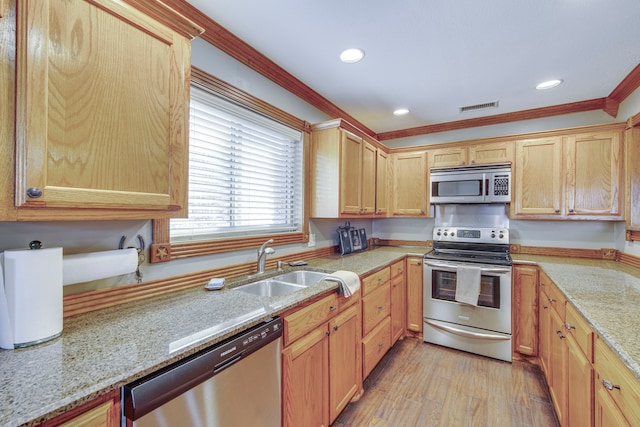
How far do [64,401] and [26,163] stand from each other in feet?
2.25

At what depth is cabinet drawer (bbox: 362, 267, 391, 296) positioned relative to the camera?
221 cm

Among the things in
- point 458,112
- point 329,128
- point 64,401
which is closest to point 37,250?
point 64,401

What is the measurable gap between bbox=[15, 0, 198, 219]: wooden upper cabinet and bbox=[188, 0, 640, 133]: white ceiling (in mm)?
651

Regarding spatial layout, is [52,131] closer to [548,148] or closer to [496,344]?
[496,344]

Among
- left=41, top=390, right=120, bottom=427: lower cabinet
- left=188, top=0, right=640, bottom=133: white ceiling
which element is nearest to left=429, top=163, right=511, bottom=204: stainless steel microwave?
left=188, top=0, right=640, bottom=133: white ceiling

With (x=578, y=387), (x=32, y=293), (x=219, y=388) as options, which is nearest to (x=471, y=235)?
(x=578, y=387)

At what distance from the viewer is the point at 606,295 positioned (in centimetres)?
161

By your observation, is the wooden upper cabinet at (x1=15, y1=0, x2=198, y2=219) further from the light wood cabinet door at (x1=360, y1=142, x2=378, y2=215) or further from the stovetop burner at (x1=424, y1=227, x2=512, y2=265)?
the stovetop burner at (x1=424, y1=227, x2=512, y2=265)

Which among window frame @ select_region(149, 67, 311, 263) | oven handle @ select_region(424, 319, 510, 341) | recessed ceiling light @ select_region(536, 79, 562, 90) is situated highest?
recessed ceiling light @ select_region(536, 79, 562, 90)

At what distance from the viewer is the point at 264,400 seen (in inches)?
49.0

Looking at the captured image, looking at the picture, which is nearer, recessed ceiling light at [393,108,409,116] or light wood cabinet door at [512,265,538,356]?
light wood cabinet door at [512,265,538,356]

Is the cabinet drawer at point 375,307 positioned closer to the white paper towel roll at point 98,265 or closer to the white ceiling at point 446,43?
the white paper towel roll at point 98,265

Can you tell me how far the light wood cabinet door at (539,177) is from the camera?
2828 millimetres

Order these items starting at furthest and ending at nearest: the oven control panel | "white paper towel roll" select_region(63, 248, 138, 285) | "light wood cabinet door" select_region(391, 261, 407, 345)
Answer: the oven control panel
"light wood cabinet door" select_region(391, 261, 407, 345)
"white paper towel roll" select_region(63, 248, 138, 285)
